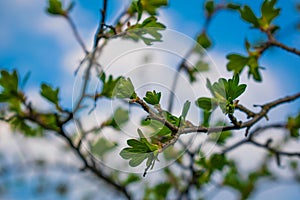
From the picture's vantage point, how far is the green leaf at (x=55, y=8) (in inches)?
48.4

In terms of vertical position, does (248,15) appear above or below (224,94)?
above

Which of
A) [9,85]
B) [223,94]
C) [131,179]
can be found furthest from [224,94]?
[131,179]

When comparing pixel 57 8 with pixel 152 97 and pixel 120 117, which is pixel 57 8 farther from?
pixel 152 97

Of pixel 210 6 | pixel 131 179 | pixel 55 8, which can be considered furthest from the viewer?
pixel 210 6

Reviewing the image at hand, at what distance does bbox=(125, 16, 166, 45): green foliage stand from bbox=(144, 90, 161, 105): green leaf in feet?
0.63

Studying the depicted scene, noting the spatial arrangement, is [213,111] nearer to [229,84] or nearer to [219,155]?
[229,84]

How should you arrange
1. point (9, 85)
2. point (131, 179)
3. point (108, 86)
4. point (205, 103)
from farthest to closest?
point (131, 179) < point (9, 85) < point (108, 86) < point (205, 103)

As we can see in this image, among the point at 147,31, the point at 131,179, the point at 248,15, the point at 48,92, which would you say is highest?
the point at 248,15

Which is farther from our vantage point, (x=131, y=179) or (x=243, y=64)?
(x=131, y=179)

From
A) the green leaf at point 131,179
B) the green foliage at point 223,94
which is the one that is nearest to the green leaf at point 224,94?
the green foliage at point 223,94

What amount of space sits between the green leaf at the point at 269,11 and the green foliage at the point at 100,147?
0.47m

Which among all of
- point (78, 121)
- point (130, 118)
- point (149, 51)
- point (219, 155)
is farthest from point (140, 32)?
point (219, 155)

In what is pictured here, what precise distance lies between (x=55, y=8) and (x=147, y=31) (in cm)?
46

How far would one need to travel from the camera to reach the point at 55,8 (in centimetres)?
123
